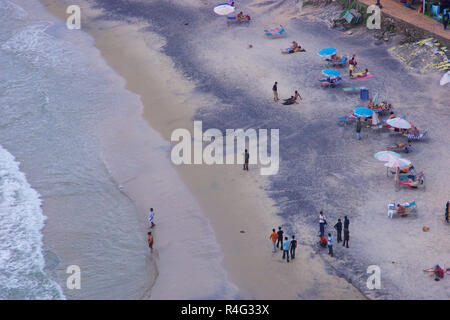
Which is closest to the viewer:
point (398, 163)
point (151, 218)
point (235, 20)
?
point (151, 218)

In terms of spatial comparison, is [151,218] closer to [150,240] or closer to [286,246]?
[150,240]

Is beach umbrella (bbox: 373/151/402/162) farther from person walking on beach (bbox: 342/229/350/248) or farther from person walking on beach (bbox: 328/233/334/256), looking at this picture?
person walking on beach (bbox: 328/233/334/256)

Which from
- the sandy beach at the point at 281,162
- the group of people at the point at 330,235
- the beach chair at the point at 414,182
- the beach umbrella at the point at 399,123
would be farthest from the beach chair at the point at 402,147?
the group of people at the point at 330,235

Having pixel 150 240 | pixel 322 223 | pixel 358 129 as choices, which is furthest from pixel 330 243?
pixel 358 129

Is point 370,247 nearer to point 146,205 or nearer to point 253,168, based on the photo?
point 253,168

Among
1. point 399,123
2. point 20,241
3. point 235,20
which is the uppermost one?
point 399,123

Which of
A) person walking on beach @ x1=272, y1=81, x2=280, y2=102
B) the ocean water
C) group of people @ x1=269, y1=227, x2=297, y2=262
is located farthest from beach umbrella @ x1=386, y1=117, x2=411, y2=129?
the ocean water
